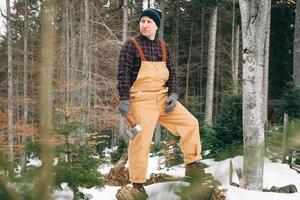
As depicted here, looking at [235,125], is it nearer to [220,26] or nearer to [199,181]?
[199,181]

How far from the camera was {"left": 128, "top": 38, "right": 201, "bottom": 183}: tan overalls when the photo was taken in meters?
3.46

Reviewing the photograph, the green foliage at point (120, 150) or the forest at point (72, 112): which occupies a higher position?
the forest at point (72, 112)

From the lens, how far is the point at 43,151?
42 centimetres

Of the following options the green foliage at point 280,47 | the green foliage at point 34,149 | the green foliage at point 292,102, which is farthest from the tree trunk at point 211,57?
the green foliage at point 34,149

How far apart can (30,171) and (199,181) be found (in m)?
0.22

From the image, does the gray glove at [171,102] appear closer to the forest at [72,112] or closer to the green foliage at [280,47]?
the forest at [72,112]

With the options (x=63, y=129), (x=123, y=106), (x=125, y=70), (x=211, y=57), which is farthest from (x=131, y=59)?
(x=211, y=57)

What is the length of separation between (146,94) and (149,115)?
0.18 meters

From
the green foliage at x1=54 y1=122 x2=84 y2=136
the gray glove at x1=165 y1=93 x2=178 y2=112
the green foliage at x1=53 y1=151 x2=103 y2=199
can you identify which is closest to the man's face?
the gray glove at x1=165 y1=93 x2=178 y2=112

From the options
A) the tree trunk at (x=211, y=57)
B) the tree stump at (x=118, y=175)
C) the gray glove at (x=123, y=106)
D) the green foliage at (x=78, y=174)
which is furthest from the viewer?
the tree trunk at (x=211, y=57)

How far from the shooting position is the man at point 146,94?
135 inches

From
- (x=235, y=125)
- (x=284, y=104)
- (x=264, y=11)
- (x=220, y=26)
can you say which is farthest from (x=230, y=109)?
(x=220, y=26)

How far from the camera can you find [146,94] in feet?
11.5

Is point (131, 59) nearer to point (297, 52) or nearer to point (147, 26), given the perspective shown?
point (147, 26)
